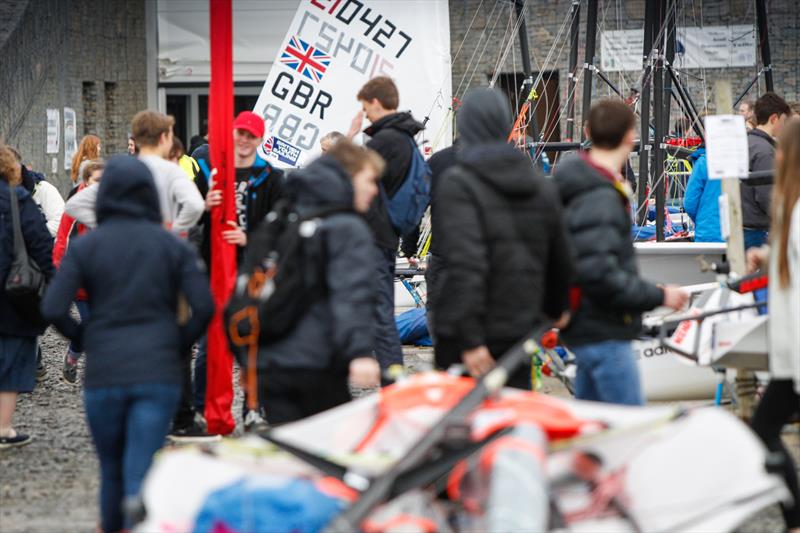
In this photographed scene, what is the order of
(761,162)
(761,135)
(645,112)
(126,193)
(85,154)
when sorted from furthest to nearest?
(645,112), (85,154), (761,135), (761,162), (126,193)

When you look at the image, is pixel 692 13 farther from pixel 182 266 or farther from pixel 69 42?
pixel 182 266

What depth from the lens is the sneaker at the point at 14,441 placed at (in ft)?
24.5

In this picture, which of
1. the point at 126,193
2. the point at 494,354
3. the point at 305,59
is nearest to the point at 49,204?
the point at 305,59

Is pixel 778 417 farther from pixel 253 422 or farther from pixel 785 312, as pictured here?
pixel 253 422

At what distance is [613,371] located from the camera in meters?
5.04

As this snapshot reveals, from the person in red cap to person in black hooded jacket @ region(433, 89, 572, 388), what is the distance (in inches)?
100

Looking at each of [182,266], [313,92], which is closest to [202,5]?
[313,92]

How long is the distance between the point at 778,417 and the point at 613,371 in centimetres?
66

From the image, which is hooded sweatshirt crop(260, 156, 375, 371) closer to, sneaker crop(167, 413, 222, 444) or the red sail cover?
the red sail cover

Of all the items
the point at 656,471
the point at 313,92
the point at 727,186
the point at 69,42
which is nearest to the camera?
the point at 656,471

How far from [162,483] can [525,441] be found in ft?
3.30

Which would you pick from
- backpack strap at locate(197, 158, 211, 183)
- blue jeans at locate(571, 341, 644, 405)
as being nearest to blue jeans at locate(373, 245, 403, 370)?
backpack strap at locate(197, 158, 211, 183)

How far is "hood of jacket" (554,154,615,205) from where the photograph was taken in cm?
507

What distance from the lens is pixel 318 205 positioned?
477 cm
